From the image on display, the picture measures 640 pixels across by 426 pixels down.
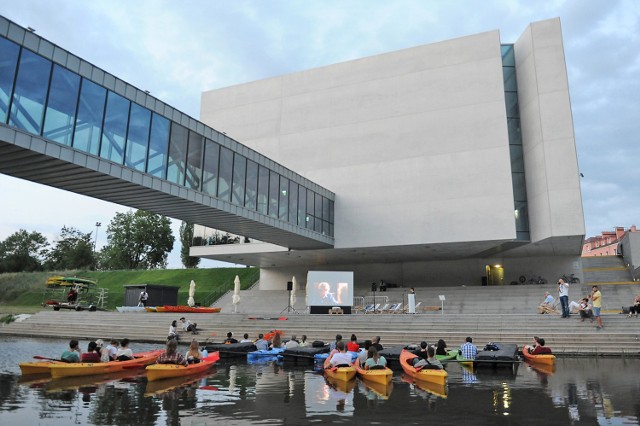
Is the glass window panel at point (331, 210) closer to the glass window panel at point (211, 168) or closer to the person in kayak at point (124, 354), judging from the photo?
the glass window panel at point (211, 168)

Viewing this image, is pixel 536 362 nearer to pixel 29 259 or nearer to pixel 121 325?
pixel 121 325

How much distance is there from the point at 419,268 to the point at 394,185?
11797 mm

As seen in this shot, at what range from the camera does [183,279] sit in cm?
6175

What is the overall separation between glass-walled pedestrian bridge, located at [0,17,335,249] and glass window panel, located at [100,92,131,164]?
5 cm

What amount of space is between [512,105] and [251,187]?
77.9ft

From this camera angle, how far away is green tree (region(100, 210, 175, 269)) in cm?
9131

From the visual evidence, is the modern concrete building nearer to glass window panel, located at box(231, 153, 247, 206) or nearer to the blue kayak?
glass window panel, located at box(231, 153, 247, 206)

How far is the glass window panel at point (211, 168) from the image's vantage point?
996 inches

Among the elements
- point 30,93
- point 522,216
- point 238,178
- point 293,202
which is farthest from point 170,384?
point 522,216

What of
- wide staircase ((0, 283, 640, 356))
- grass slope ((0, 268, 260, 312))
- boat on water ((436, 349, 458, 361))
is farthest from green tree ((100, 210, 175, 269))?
boat on water ((436, 349, 458, 361))

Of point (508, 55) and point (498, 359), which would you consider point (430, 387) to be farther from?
point (508, 55)

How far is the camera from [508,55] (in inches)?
1533

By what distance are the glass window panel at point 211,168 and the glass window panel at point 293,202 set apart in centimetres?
791

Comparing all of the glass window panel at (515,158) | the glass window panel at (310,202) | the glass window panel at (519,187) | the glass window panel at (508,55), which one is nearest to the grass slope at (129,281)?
the glass window panel at (310,202)
